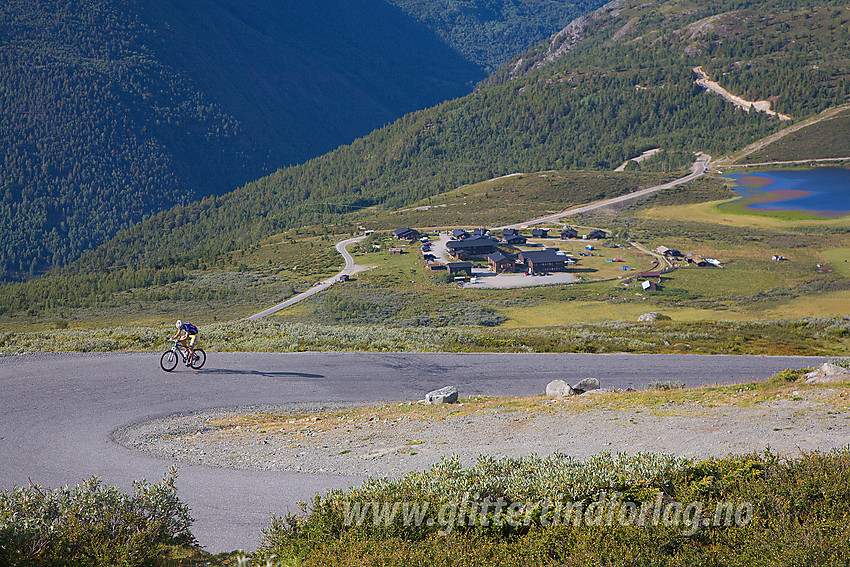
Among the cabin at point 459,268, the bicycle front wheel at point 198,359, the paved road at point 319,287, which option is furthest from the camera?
the cabin at point 459,268

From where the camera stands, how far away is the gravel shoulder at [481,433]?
39.1 feet

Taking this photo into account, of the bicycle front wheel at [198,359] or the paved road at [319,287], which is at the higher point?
the bicycle front wheel at [198,359]

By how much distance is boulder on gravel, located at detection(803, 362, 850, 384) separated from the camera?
1641 centimetres

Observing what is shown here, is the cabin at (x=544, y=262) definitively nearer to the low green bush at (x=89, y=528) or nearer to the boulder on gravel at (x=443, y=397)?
the boulder on gravel at (x=443, y=397)

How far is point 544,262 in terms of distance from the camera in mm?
87250

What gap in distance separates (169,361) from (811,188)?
16515 cm

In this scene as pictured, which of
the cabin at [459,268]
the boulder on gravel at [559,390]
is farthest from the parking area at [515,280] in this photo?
the boulder on gravel at [559,390]

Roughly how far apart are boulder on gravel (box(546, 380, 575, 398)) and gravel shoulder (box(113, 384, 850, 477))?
1.34m

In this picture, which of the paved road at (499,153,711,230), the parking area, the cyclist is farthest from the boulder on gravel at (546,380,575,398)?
the paved road at (499,153,711,230)

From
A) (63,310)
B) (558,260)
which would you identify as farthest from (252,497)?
(63,310)

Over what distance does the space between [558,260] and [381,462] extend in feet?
260

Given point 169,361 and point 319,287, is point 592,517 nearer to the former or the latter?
point 169,361

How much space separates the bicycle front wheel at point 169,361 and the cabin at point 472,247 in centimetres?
7932

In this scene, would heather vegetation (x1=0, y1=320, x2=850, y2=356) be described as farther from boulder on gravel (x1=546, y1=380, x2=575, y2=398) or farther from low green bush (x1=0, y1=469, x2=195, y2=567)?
low green bush (x1=0, y1=469, x2=195, y2=567)
